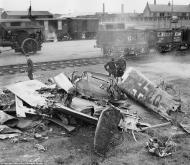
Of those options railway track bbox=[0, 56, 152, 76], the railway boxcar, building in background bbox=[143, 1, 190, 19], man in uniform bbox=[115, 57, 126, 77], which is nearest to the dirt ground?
man in uniform bbox=[115, 57, 126, 77]

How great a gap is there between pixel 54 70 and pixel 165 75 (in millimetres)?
6571

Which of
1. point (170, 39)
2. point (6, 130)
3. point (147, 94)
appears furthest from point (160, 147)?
point (170, 39)

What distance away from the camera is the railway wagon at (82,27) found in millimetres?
41594

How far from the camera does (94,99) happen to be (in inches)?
384

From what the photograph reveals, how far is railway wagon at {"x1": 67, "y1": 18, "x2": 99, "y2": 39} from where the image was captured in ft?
136

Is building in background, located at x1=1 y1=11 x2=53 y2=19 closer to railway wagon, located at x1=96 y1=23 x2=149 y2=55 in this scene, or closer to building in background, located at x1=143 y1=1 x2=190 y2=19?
railway wagon, located at x1=96 y1=23 x2=149 y2=55

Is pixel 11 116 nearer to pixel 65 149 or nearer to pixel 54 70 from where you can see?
pixel 65 149

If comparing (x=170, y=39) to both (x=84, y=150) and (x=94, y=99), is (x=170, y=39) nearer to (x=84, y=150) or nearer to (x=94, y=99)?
(x=94, y=99)

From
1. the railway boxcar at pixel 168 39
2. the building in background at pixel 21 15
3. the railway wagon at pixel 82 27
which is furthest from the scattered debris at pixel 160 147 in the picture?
the building in background at pixel 21 15

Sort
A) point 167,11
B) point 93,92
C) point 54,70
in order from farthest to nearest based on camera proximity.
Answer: point 167,11 < point 54,70 < point 93,92

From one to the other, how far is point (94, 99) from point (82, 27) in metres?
33.7

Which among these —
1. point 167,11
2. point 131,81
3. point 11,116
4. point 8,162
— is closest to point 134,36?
point 131,81

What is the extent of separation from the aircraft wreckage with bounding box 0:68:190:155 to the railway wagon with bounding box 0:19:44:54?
12.3 metres

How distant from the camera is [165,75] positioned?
16.4 metres
